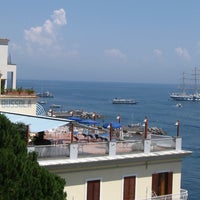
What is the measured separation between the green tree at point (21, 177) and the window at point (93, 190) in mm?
6242

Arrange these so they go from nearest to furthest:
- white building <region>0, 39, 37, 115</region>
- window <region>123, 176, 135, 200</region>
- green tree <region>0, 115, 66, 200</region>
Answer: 1. green tree <region>0, 115, 66, 200</region>
2. window <region>123, 176, 135, 200</region>
3. white building <region>0, 39, 37, 115</region>

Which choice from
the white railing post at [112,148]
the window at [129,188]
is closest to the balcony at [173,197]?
the window at [129,188]

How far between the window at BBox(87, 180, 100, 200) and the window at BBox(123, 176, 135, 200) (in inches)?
59.8

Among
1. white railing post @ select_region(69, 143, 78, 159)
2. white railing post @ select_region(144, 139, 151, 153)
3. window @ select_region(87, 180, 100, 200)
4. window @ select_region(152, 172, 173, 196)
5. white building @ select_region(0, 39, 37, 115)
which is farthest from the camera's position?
white building @ select_region(0, 39, 37, 115)

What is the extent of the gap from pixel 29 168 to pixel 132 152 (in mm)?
8910

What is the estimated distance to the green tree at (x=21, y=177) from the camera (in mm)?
14523

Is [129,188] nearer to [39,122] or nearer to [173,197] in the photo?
[173,197]

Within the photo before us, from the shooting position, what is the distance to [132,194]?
23297mm

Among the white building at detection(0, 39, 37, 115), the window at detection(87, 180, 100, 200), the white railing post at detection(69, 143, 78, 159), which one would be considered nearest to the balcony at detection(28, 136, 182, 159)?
the white railing post at detection(69, 143, 78, 159)

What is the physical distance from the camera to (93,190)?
72.3 ft

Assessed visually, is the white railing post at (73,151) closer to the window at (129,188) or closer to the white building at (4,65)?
the window at (129,188)

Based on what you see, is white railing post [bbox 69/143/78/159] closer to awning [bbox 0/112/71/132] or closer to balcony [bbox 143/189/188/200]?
awning [bbox 0/112/71/132]

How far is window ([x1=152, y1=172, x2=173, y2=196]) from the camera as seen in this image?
24.1 m

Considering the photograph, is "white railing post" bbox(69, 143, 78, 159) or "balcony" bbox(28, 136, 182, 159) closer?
"balcony" bbox(28, 136, 182, 159)
